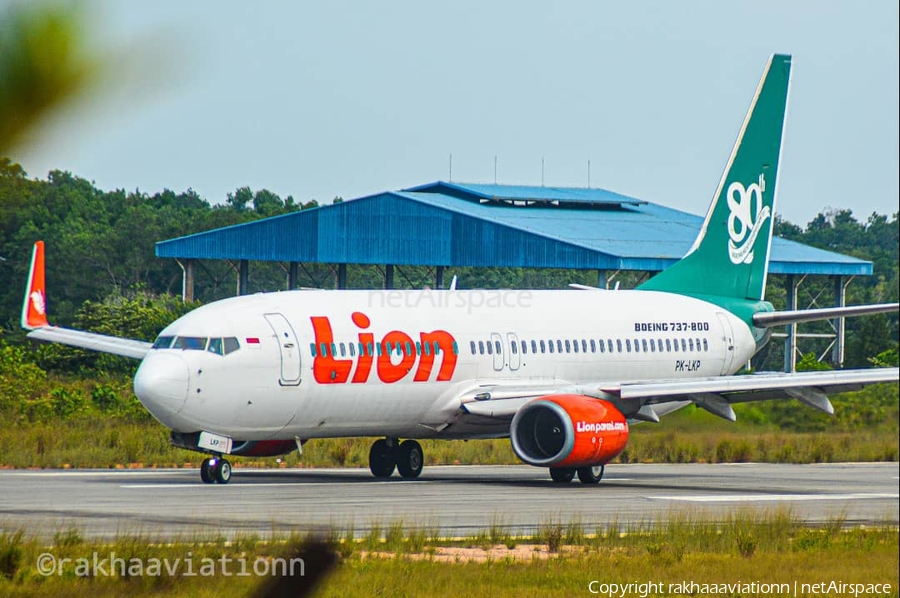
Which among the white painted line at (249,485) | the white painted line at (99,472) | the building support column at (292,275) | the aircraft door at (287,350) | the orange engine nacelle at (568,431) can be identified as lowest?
the white painted line at (99,472)

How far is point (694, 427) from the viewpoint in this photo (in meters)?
30.3

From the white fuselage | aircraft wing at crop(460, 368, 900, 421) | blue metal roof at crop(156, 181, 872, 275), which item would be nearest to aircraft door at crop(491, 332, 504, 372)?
the white fuselage

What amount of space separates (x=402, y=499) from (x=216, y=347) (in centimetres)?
414

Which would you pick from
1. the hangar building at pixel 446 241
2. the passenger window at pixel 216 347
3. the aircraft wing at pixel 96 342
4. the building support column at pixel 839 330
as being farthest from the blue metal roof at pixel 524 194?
the passenger window at pixel 216 347

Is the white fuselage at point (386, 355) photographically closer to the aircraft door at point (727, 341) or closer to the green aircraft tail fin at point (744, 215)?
the aircraft door at point (727, 341)

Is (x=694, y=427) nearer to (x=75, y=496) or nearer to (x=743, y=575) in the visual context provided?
(x=75, y=496)

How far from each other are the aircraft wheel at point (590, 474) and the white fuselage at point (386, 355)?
1.84 metres

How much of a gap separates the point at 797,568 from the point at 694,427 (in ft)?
48.0

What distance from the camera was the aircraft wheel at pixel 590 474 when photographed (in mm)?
27484

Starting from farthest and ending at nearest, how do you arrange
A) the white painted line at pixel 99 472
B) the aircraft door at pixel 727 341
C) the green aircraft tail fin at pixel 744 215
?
the green aircraft tail fin at pixel 744 215 → the aircraft door at pixel 727 341 → the white painted line at pixel 99 472

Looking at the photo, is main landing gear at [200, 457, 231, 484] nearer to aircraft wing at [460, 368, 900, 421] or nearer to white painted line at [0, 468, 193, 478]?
white painted line at [0, 468, 193, 478]

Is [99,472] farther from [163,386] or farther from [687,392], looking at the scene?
[687,392]

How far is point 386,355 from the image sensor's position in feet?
→ 87.7

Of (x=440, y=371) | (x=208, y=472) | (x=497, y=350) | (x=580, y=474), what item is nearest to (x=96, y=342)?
(x=208, y=472)
